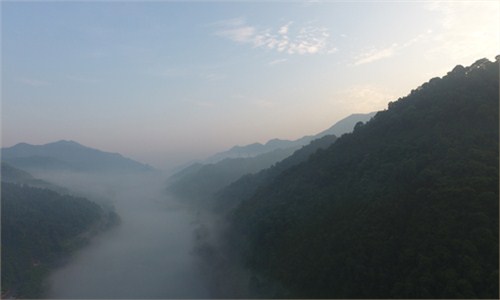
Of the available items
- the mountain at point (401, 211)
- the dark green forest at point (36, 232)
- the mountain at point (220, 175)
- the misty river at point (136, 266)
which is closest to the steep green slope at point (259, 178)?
the misty river at point (136, 266)

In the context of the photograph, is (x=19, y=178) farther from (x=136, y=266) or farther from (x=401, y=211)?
(x=401, y=211)

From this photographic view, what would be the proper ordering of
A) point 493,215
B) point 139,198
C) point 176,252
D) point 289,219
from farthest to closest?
point 139,198
point 176,252
point 289,219
point 493,215

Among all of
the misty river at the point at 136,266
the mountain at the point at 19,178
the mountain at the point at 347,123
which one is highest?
the mountain at the point at 347,123

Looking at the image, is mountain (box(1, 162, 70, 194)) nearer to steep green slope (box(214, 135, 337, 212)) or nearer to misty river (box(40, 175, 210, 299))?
misty river (box(40, 175, 210, 299))

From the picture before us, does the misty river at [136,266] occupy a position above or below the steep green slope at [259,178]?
below

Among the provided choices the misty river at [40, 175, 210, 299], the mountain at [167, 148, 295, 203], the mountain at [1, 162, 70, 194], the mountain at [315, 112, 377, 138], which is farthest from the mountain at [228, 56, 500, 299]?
the mountain at [315, 112, 377, 138]

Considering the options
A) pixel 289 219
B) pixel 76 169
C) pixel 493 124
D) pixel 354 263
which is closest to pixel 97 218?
pixel 289 219

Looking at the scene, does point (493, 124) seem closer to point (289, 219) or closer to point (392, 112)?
point (392, 112)

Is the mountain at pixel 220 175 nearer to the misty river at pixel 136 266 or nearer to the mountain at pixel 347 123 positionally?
the misty river at pixel 136 266
